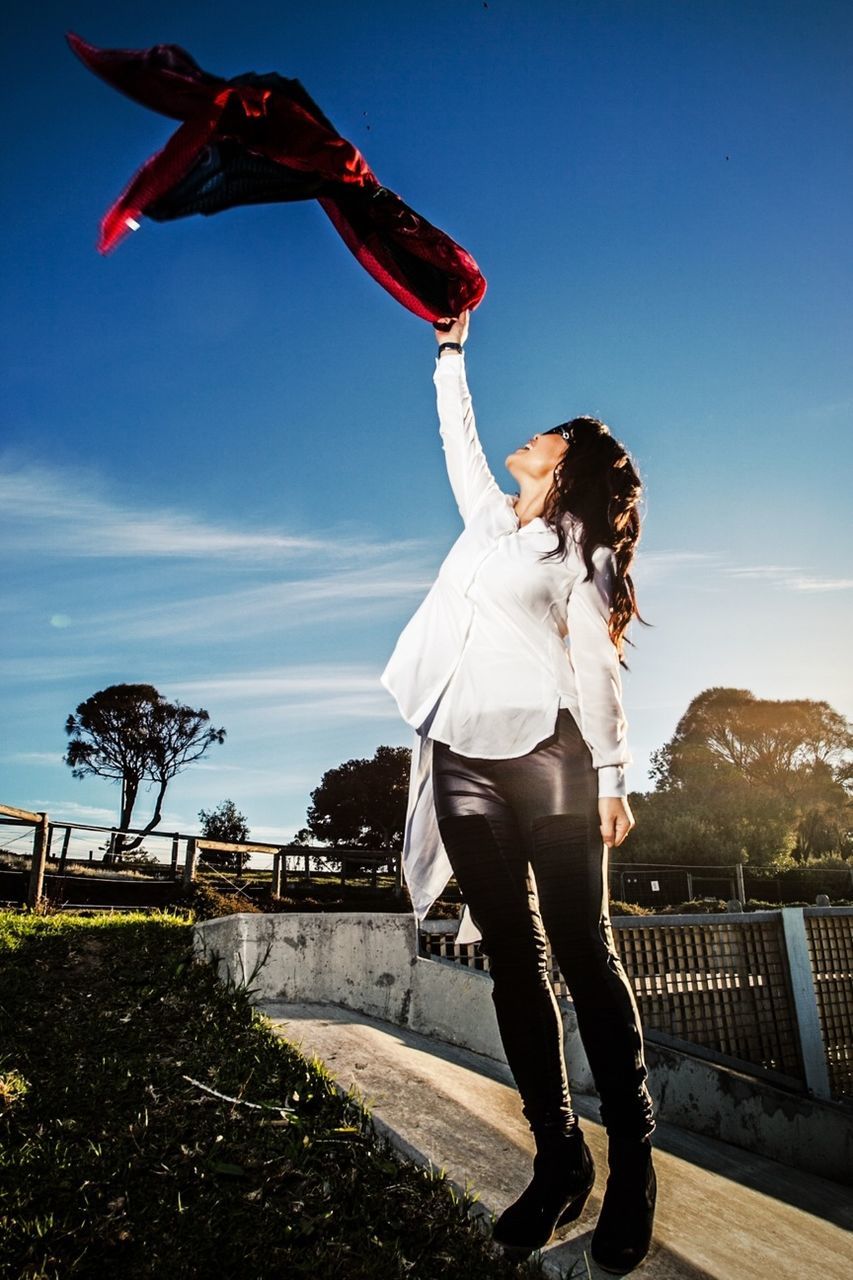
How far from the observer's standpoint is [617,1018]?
196 centimetres

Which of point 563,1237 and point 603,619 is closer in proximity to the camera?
point 563,1237

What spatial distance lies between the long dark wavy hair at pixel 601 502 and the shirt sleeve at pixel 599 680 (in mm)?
63

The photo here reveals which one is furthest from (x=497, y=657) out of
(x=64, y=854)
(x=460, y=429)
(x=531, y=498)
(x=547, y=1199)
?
(x=64, y=854)

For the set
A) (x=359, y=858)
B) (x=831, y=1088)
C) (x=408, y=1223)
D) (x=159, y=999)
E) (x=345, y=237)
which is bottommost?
(x=831, y=1088)

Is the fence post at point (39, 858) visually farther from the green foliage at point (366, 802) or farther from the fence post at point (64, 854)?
the green foliage at point (366, 802)

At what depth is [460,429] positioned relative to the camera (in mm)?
2621

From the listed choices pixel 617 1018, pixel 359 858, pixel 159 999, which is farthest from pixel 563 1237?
pixel 359 858

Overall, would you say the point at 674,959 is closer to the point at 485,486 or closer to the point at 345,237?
the point at 485,486

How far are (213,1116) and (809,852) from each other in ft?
111

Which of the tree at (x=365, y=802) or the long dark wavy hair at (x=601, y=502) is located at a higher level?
the tree at (x=365, y=802)

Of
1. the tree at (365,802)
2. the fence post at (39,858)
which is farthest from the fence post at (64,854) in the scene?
the tree at (365,802)

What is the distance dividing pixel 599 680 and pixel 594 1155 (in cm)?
181

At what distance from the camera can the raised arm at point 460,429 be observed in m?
2.61

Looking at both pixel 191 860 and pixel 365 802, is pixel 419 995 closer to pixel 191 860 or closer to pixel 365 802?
pixel 191 860
